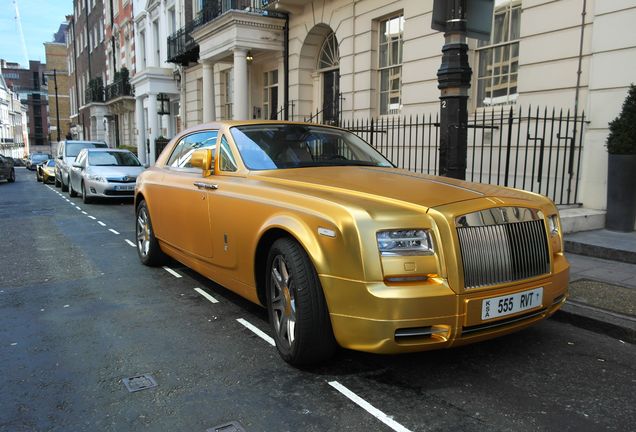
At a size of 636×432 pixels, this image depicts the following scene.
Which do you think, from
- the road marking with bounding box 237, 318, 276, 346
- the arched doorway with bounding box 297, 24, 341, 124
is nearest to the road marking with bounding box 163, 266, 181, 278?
the road marking with bounding box 237, 318, 276, 346

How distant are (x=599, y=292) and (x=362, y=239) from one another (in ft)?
10.6

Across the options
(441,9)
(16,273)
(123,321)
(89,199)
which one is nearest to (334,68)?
(89,199)

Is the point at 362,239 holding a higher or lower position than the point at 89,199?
higher

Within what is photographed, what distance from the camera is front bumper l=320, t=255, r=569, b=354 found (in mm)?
2855

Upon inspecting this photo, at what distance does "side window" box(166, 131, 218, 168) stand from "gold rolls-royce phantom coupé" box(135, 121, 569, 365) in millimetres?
758

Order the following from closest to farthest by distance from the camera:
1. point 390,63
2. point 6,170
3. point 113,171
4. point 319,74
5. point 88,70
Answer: point 390,63
point 113,171
point 319,74
point 6,170
point 88,70

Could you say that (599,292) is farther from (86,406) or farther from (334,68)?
(334,68)

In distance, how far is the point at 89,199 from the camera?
13.9 m

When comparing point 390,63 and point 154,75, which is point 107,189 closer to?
point 390,63

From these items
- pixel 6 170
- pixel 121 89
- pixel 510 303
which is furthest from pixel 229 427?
pixel 121 89

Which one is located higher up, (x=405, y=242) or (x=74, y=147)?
(x=74, y=147)

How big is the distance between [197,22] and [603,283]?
59.9ft

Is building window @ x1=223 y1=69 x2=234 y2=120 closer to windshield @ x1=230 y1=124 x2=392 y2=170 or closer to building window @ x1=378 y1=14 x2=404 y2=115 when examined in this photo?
building window @ x1=378 y1=14 x2=404 y2=115

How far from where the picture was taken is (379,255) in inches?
114
